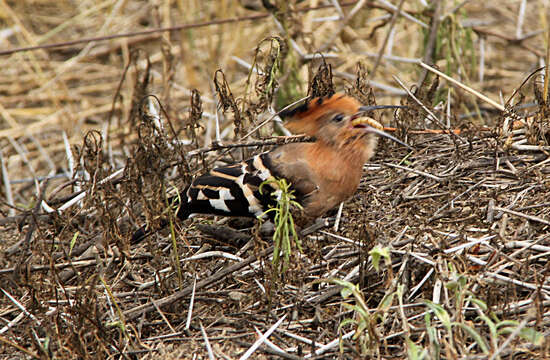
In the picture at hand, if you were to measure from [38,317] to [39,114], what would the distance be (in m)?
4.26

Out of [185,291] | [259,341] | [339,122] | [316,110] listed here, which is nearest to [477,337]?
[259,341]

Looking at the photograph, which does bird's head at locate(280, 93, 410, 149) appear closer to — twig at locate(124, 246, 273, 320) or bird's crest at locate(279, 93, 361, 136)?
bird's crest at locate(279, 93, 361, 136)

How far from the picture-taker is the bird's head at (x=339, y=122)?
341cm

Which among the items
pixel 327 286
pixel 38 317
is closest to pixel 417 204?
pixel 327 286

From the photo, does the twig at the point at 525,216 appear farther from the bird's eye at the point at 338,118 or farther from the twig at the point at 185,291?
the twig at the point at 185,291

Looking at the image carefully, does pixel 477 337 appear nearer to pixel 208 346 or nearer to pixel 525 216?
pixel 525 216

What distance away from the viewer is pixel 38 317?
3.12 metres

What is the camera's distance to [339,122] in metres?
3.44

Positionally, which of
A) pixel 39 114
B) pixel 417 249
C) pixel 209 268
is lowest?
pixel 39 114

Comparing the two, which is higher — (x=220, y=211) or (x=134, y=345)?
(x=220, y=211)

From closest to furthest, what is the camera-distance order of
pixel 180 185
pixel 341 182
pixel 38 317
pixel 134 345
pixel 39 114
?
pixel 134 345, pixel 38 317, pixel 341 182, pixel 180 185, pixel 39 114

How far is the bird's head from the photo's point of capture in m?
3.41

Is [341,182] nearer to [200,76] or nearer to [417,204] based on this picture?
[417,204]

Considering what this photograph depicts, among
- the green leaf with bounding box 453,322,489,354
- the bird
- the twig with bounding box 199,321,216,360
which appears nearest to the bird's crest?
the bird
